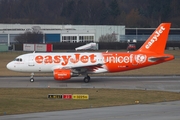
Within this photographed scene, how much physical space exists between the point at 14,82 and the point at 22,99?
1255cm

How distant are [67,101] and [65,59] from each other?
46.4 feet

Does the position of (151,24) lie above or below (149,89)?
above

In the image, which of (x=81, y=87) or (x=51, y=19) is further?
(x=51, y=19)

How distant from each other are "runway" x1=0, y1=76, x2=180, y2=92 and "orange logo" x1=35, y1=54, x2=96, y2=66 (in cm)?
197

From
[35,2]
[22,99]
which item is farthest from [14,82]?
[35,2]

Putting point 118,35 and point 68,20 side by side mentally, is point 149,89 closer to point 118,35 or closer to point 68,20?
point 118,35

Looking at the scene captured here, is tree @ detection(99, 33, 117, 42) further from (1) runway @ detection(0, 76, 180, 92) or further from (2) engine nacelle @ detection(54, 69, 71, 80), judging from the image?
(2) engine nacelle @ detection(54, 69, 71, 80)

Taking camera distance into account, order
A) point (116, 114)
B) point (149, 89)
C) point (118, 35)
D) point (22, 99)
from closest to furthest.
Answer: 1. point (116, 114)
2. point (22, 99)
3. point (149, 89)
4. point (118, 35)

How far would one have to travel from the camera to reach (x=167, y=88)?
44156 mm

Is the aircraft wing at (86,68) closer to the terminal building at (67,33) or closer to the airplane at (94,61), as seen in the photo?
the airplane at (94,61)

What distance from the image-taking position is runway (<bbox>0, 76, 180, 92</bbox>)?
45469mm

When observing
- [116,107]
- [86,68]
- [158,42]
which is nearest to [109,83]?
[86,68]

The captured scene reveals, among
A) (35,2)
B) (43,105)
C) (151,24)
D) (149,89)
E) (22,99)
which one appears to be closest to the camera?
(43,105)

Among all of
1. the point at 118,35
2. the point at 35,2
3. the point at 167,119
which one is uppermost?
the point at 35,2
